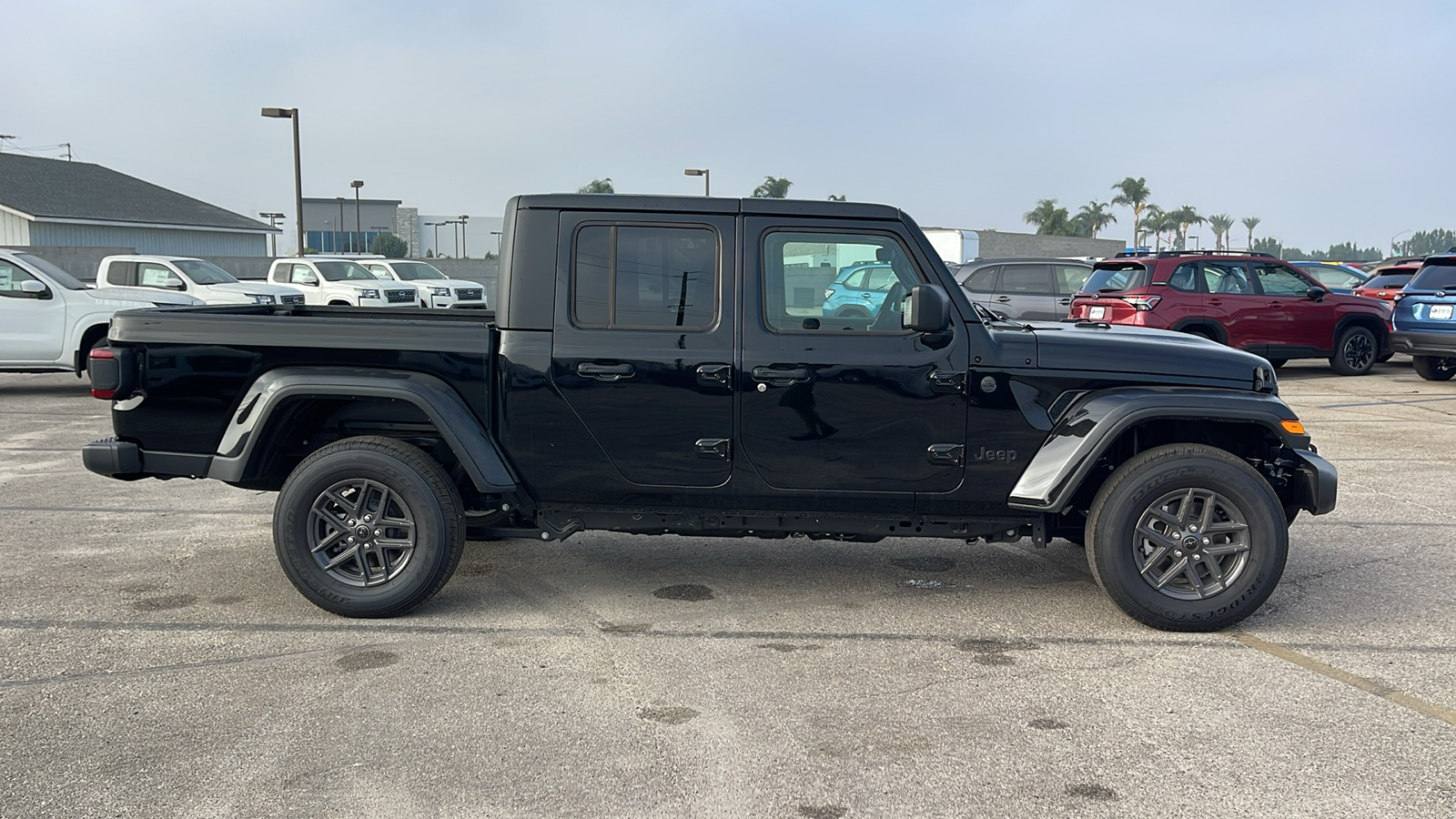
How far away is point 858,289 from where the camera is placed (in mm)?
4992

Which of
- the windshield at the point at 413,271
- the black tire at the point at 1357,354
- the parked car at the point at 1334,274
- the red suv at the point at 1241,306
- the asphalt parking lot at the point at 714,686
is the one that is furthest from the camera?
the windshield at the point at 413,271

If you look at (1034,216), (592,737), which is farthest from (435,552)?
(1034,216)

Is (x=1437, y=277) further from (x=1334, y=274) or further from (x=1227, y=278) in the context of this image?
(x=1334, y=274)

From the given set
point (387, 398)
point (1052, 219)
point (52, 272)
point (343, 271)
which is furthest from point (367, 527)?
point (1052, 219)

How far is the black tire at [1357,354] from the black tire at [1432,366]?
1.86ft

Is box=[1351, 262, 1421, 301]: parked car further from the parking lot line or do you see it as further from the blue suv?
the blue suv

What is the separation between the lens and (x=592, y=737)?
3812 mm

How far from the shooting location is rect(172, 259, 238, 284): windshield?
58.3 feet

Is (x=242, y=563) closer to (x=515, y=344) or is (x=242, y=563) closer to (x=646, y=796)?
(x=515, y=344)

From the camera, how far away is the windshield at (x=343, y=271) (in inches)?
963

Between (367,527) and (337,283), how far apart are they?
20.3m

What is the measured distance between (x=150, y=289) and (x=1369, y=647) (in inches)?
544

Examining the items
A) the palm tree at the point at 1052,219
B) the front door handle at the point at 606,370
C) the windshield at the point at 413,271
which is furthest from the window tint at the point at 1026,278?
the palm tree at the point at 1052,219

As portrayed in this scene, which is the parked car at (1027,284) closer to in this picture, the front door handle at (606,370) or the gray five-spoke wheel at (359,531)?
the front door handle at (606,370)
